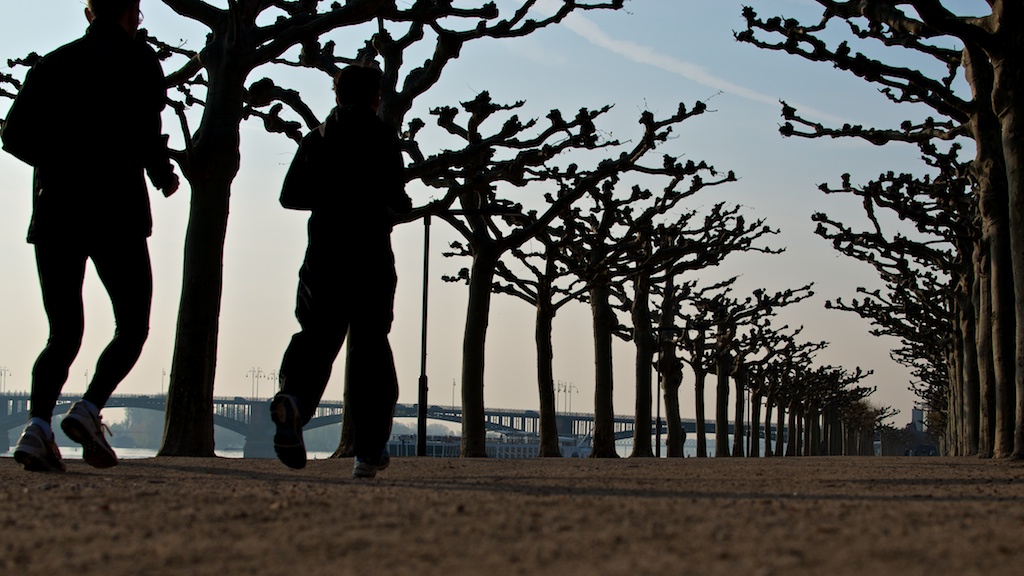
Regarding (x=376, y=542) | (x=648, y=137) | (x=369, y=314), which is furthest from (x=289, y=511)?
(x=648, y=137)

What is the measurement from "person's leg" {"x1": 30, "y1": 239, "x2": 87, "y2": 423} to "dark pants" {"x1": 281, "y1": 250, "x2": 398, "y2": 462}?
3.60ft

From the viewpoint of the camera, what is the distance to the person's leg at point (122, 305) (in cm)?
659

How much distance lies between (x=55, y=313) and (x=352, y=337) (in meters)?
1.50

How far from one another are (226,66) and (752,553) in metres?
11.8

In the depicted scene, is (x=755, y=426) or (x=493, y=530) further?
(x=755, y=426)

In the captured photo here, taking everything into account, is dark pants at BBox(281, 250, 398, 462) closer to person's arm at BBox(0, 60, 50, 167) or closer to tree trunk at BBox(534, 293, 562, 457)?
person's arm at BBox(0, 60, 50, 167)

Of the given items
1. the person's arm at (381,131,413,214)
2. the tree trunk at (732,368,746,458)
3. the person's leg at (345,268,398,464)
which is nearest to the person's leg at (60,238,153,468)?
the person's leg at (345,268,398,464)

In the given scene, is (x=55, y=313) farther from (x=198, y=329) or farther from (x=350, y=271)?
(x=198, y=329)

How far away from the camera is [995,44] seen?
1313cm

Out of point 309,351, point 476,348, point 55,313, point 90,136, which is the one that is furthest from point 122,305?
point 476,348

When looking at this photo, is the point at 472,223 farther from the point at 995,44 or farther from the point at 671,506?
the point at 671,506

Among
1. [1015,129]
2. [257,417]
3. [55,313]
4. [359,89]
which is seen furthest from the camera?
[257,417]

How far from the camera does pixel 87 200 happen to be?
6.52 metres

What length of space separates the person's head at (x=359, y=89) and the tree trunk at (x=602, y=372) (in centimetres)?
2259
